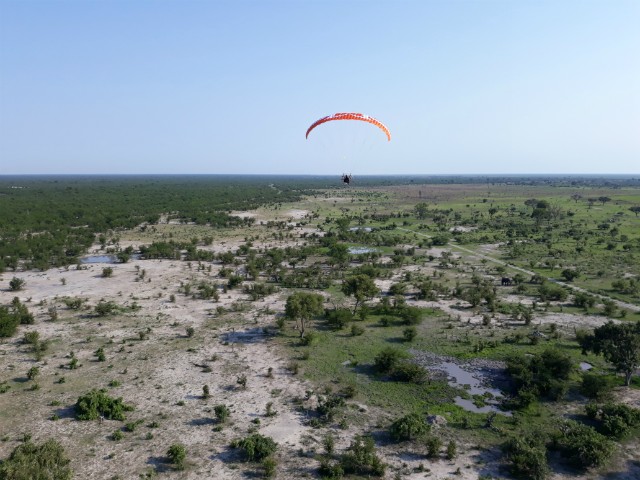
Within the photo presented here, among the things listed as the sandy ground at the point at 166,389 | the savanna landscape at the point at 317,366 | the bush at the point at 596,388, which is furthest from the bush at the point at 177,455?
the bush at the point at 596,388

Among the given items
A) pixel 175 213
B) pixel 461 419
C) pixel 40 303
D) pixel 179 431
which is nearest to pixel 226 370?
pixel 179 431

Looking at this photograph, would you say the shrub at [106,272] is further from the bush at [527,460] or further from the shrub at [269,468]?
the bush at [527,460]

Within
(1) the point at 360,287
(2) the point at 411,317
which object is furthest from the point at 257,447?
(1) the point at 360,287

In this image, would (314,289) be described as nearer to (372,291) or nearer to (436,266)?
(372,291)

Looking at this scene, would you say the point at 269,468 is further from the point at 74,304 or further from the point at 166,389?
the point at 74,304

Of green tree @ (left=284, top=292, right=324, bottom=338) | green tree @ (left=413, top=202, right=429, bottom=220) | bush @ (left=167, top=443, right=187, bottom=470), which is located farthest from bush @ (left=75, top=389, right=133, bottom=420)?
green tree @ (left=413, top=202, right=429, bottom=220)
